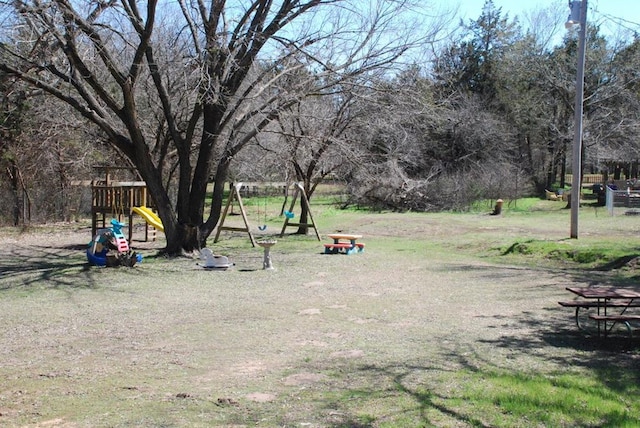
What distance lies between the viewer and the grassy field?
5027 mm

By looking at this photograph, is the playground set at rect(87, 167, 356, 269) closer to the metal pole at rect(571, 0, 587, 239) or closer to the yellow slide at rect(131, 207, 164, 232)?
the yellow slide at rect(131, 207, 164, 232)

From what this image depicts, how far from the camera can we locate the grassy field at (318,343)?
5.03m

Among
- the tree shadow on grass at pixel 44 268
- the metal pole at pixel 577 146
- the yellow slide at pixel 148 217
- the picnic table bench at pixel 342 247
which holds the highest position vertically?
the metal pole at pixel 577 146

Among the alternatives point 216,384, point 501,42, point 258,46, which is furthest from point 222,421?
point 501,42

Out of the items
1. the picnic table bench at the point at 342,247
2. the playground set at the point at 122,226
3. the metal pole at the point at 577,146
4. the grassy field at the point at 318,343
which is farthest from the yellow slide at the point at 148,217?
the metal pole at the point at 577,146

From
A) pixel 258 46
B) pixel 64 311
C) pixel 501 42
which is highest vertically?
pixel 501 42

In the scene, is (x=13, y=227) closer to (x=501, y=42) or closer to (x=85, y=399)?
(x=85, y=399)

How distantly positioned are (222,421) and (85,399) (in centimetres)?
136

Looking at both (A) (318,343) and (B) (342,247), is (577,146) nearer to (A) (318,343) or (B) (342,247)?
(B) (342,247)

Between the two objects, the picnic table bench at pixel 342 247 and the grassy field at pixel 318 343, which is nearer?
the grassy field at pixel 318 343

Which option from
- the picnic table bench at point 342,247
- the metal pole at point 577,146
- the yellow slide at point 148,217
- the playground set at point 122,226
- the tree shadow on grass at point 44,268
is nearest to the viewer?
the tree shadow on grass at point 44,268

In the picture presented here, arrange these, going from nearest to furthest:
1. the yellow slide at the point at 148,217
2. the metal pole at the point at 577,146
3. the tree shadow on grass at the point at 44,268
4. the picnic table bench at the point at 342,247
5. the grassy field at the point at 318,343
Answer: the grassy field at the point at 318,343 → the tree shadow on grass at the point at 44,268 → the picnic table bench at the point at 342,247 → the metal pole at the point at 577,146 → the yellow slide at the point at 148,217

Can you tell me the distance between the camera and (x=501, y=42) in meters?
45.3

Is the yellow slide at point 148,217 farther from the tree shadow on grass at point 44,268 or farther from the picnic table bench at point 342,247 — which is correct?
the picnic table bench at point 342,247
